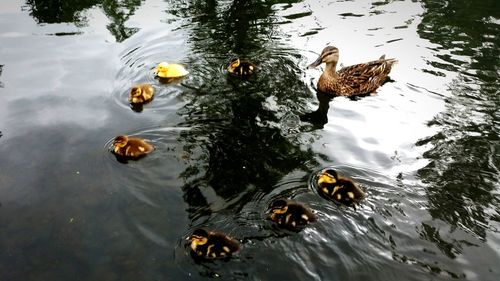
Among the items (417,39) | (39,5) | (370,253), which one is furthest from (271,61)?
(39,5)

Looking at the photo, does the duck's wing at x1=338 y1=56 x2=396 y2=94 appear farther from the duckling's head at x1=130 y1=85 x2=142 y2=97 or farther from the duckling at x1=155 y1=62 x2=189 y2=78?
the duckling's head at x1=130 y1=85 x2=142 y2=97

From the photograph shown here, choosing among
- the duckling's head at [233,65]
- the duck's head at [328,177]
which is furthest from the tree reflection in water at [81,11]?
the duck's head at [328,177]

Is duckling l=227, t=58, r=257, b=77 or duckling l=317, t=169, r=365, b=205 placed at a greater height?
duckling l=227, t=58, r=257, b=77

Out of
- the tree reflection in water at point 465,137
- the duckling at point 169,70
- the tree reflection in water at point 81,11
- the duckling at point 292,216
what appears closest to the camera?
the duckling at point 292,216

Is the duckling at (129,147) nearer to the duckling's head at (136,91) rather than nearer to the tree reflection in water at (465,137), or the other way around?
the duckling's head at (136,91)

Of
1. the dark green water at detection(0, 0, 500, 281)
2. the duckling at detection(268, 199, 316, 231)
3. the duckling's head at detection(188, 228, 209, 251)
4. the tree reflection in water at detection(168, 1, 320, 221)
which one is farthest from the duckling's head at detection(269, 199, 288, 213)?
the duckling's head at detection(188, 228, 209, 251)

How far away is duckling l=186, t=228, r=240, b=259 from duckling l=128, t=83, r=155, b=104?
8.21 feet

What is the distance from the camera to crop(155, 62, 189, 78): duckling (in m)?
5.57

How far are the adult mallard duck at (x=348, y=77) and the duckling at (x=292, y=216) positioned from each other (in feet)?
8.72

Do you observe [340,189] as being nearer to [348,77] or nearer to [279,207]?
[279,207]

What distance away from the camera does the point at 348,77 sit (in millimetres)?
5668

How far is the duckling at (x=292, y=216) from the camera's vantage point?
3.38 meters

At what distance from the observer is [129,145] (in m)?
4.18

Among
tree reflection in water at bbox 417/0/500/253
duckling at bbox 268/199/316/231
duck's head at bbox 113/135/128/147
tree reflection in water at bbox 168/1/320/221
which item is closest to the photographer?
duckling at bbox 268/199/316/231
